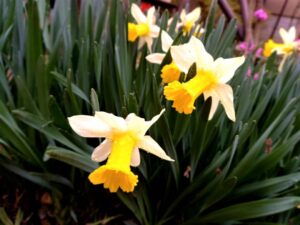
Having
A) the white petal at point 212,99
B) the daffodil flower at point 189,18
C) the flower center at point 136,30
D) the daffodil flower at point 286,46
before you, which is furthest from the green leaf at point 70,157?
the daffodil flower at point 286,46

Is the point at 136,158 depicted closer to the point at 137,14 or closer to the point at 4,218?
the point at 4,218

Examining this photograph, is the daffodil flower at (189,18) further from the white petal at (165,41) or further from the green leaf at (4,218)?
the green leaf at (4,218)

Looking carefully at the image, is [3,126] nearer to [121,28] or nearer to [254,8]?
[121,28]

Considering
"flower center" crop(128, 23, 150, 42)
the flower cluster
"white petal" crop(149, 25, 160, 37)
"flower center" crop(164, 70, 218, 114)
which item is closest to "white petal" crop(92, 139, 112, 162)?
the flower cluster

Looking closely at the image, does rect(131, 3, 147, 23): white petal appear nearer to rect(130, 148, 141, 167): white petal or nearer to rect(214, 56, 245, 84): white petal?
rect(214, 56, 245, 84): white petal

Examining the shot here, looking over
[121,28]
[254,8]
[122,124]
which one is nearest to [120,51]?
[121,28]

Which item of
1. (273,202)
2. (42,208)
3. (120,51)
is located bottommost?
(42,208)
